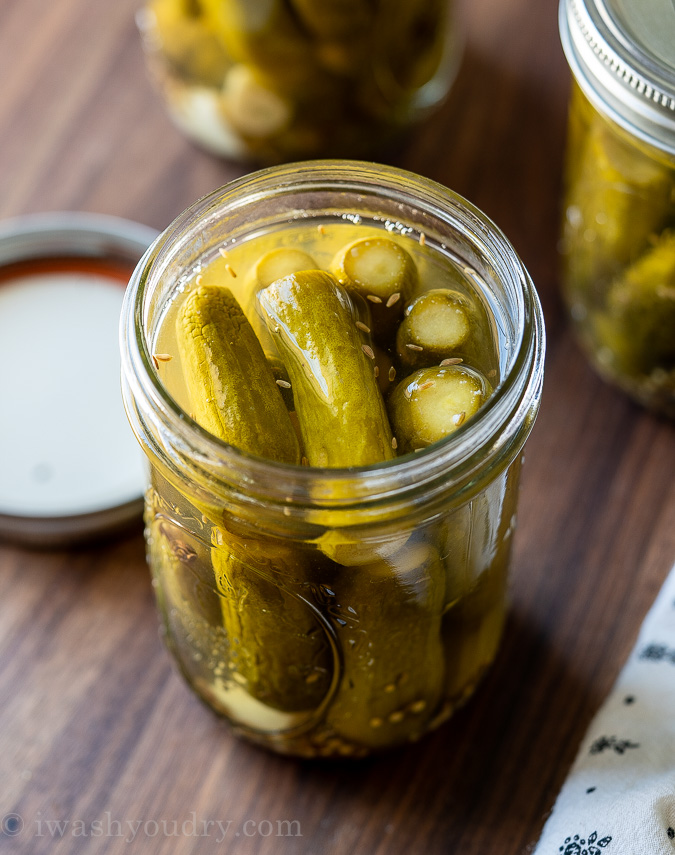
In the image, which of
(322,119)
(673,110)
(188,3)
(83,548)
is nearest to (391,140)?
(322,119)

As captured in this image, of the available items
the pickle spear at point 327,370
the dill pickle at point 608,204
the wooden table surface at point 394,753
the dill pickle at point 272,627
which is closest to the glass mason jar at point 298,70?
the wooden table surface at point 394,753

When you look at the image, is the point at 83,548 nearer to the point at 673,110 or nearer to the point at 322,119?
the point at 322,119

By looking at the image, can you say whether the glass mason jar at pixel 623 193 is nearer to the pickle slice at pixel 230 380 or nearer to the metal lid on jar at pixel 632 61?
the metal lid on jar at pixel 632 61

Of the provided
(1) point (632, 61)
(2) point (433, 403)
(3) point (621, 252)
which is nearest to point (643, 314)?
(3) point (621, 252)

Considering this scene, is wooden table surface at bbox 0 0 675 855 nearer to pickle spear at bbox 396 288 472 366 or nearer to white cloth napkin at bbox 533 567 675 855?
white cloth napkin at bbox 533 567 675 855

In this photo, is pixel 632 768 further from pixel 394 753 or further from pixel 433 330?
pixel 433 330

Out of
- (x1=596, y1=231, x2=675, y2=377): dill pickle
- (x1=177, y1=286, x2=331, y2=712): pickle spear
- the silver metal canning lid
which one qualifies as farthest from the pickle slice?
(x1=596, y1=231, x2=675, y2=377): dill pickle
